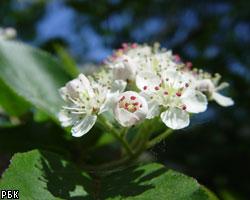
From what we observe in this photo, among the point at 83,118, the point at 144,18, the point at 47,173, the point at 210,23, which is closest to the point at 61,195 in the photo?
the point at 47,173

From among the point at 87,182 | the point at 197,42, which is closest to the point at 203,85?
the point at 87,182

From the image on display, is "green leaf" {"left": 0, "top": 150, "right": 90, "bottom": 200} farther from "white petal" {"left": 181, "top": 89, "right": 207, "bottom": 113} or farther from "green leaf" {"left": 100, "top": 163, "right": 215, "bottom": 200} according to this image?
"white petal" {"left": 181, "top": 89, "right": 207, "bottom": 113}

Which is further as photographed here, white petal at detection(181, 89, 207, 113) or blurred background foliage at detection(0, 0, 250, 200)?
blurred background foliage at detection(0, 0, 250, 200)

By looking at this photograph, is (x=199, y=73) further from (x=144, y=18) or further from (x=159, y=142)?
(x=144, y=18)

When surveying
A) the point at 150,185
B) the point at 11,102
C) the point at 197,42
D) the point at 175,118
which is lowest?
the point at 150,185

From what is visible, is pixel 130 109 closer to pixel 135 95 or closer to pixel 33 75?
pixel 135 95

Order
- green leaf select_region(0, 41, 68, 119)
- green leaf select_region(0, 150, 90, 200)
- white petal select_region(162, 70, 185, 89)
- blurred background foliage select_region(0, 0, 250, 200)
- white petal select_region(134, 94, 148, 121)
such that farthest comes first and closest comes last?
blurred background foliage select_region(0, 0, 250, 200), green leaf select_region(0, 41, 68, 119), white petal select_region(162, 70, 185, 89), white petal select_region(134, 94, 148, 121), green leaf select_region(0, 150, 90, 200)

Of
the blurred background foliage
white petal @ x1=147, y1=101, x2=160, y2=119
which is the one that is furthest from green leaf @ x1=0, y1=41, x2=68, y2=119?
the blurred background foliage
